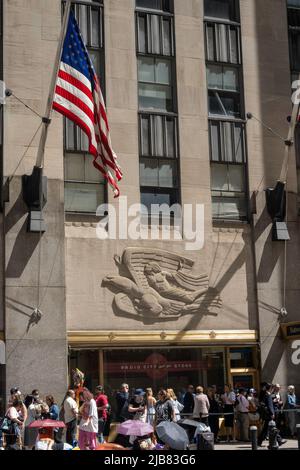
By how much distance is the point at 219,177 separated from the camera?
103ft

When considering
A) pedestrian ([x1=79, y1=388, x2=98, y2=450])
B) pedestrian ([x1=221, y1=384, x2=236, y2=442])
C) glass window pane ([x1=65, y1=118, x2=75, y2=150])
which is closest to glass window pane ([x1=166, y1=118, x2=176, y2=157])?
glass window pane ([x1=65, y1=118, x2=75, y2=150])

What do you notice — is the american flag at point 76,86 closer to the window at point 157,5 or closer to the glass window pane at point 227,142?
the window at point 157,5

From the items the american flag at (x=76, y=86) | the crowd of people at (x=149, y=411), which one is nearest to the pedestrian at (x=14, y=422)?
the crowd of people at (x=149, y=411)

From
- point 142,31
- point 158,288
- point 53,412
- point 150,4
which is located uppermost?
point 150,4

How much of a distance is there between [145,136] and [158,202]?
2.41 meters

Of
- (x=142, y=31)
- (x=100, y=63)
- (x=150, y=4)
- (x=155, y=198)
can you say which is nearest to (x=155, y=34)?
(x=142, y=31)

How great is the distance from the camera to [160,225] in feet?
98.2

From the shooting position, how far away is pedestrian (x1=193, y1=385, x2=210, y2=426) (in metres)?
25.4

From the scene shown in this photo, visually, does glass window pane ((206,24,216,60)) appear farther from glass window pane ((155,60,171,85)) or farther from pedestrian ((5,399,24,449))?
pedestrian ((5,399,24,449))

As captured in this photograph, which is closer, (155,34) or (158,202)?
(158,202)

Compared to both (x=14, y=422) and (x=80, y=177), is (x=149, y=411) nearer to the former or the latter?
(x=14, y=422)

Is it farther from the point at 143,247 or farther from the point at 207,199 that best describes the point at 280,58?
the point at 143,247

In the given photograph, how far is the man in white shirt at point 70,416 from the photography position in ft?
74.2
